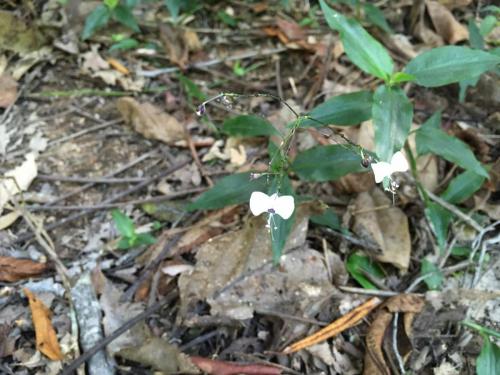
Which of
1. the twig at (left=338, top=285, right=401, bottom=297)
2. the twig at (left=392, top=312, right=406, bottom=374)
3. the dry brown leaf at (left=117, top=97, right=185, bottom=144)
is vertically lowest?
the twig at (left=392, top=312, right=406, bottom=374)

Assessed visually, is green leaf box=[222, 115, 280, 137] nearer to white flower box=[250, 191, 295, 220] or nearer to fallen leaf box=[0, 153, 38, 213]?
white flower box=[250, 191, 295, 220]

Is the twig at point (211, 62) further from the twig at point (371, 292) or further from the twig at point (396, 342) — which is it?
the twig at point (396, 342)

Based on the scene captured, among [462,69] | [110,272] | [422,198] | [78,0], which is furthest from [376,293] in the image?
[78,0]

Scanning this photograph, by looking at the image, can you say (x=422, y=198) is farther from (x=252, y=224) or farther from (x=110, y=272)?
(x=110, y=272)

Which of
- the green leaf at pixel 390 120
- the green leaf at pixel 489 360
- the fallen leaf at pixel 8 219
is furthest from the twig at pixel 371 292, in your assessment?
the fallen leaf at pixel 8 219

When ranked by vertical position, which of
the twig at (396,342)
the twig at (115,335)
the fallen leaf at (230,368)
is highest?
the twig at (115,335)

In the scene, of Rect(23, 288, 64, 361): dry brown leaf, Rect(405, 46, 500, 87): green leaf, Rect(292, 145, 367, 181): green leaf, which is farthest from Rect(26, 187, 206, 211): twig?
Rect(405, 46, 500, 87): green leaf

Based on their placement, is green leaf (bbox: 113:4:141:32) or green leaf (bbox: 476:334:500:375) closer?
green leaf (bbox: 476:334:500:375)
